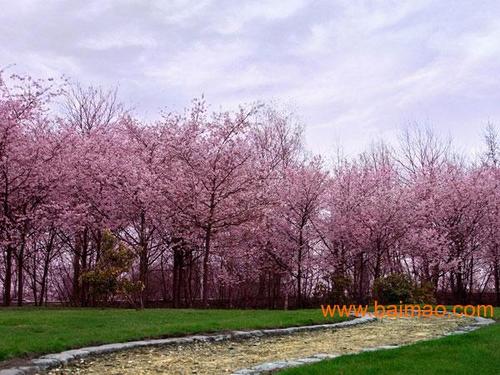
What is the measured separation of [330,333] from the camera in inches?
380

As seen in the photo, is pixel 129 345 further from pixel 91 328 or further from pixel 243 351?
pixel 91 328

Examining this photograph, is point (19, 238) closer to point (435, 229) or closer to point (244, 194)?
point (244, 194)

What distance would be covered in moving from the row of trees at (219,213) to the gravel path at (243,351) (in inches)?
239

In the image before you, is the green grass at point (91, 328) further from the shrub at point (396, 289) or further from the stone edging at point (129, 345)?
the shrub at point (396, 289)

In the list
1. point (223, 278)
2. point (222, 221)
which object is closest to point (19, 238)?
point (222, 221)

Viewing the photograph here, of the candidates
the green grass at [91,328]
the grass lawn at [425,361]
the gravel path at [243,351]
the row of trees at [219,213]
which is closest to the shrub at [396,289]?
the row of trees at [219,213]

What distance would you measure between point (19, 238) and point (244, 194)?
7.08 m

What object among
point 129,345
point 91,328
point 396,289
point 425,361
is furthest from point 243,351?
point 396,289

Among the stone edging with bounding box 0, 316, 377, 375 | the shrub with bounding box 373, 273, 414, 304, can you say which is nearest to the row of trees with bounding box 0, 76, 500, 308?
the shrub with bounding box 373, 273, 414, 304

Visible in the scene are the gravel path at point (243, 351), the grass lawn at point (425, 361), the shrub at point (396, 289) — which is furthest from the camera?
the shrub at point (396, 289)

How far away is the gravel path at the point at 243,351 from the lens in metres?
6.46

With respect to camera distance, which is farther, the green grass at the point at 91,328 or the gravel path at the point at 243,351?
the green grass at the point at 91,328

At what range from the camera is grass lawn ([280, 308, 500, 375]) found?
553 centimetres

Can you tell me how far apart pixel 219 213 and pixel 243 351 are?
33.3 feet
